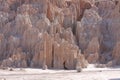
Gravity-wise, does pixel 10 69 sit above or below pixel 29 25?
below

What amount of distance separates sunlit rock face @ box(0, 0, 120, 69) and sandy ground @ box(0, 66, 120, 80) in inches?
120

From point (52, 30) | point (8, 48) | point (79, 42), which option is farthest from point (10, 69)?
point (79, 42)

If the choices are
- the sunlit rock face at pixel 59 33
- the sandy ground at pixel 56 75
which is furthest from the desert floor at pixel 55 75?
the sunlit rock face at pixel 59 33

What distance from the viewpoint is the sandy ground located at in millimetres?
40656

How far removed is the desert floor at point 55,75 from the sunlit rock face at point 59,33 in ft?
9.70

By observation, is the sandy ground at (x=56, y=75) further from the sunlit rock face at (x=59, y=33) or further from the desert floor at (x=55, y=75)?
the sunlit rock face at (x=59, y=33)

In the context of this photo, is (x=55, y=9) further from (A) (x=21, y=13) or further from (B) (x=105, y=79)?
(B) (x=105, y=79)

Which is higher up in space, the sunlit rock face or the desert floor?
the sunlit rock face

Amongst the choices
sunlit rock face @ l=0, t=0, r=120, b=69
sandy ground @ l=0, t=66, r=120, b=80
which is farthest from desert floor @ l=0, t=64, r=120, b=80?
sunlit rock face @ l=0, t=0, r=120, b=69

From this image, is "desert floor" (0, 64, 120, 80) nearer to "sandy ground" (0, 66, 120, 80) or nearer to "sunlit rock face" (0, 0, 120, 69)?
"sandy ground" (0, 66, 120, 80)

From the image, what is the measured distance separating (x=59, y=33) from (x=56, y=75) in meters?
12.7

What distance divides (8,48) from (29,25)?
15.2 feet

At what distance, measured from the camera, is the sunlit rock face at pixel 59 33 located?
4981 cm

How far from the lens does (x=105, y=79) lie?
40562 mm
